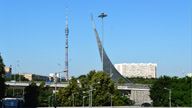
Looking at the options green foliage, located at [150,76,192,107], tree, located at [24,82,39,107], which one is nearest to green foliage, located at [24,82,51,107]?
tree, located at [24,82,39,107]

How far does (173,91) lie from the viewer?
72625mm

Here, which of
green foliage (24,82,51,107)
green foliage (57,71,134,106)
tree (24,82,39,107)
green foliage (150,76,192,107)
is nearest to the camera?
green foliage (57,71,134,106)

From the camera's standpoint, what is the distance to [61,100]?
2638 inches

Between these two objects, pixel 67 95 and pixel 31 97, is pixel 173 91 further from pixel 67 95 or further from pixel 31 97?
pixel 31 97

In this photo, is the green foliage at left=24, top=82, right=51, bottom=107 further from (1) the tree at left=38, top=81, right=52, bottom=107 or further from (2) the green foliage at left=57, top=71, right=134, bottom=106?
(2) the green foliage at left=57, top=71, right=134, bottom=106

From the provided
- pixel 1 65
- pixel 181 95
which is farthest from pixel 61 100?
pixel 181 95

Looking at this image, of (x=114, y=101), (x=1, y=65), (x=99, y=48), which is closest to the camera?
(x=1, y=65)

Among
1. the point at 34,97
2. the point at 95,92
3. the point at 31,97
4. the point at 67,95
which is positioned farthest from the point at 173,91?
the point at 31,97

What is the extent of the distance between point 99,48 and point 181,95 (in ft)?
184

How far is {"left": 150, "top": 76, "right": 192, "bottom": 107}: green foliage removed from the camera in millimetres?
70438

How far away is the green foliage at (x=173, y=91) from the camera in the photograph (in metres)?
70.4

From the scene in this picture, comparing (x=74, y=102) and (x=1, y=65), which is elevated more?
(x=1, y=65)

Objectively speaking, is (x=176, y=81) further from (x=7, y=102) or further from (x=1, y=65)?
(x=1, y=65)

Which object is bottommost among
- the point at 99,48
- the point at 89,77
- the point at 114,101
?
the point at 114,101
